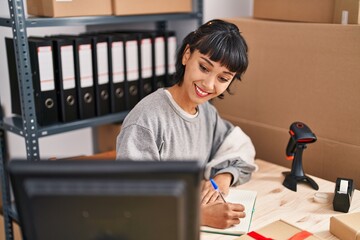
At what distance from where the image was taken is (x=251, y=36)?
171 cm

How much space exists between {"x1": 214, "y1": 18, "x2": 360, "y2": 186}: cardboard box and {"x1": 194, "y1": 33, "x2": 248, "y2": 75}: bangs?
0.37m

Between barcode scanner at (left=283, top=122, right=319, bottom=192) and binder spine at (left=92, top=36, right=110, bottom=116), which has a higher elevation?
binder spine at (left=92, top=36, right=110, bottom=116)

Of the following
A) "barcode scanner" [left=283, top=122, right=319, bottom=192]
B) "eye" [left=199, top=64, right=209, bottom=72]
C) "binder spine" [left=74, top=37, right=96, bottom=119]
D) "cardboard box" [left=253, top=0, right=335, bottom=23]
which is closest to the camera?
"eye" [left=199, top=64, right=209, bottom=72]

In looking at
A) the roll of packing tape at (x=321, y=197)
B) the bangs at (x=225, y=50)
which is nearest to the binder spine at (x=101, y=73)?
the bangs at (x=225, y=50)

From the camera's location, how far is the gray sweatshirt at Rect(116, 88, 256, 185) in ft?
4.14

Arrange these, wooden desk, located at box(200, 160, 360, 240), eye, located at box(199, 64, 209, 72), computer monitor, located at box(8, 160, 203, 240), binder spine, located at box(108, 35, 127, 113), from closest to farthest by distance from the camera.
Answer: computer monitor, located at box(8, 160, 203, 240), wooden desk, located at box(200, 160, 360, 240), eye, located at box(199, 64, 209, 72), binder spine, located at box(108, 35, 127, 113)

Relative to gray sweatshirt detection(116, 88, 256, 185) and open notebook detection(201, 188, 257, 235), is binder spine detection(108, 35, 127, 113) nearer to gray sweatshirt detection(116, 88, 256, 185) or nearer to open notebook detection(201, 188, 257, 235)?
gray sweatshirt detection(116, 88, 256, 185)

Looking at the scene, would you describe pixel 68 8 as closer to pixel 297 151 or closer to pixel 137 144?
pixel 137 144

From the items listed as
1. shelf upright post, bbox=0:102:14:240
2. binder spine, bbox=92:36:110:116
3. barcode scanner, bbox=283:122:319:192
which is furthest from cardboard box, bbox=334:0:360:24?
shelf upright post, bbox=0:102:14:240

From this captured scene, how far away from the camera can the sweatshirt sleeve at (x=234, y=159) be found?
57.0 inches

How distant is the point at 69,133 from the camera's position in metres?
2.16

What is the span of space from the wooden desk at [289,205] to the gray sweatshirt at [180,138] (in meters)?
0.07

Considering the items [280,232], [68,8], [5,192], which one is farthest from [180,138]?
[5,192]

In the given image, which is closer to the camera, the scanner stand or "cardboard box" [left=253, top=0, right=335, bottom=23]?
the scanner stand
